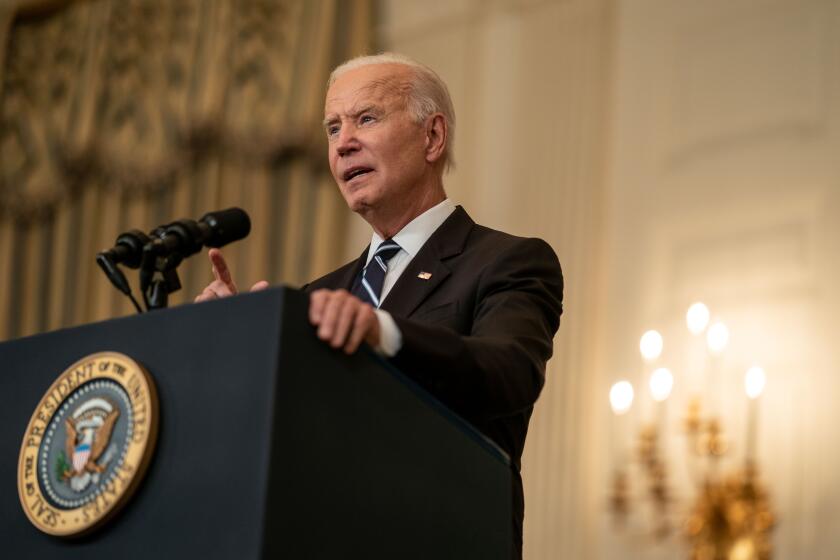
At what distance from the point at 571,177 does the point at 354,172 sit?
12.3 feet

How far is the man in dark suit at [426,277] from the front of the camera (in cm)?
200

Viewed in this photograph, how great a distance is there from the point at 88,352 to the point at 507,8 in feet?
17.2

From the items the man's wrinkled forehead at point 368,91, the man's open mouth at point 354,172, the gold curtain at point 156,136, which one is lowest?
the man's open mouth at point 354,172

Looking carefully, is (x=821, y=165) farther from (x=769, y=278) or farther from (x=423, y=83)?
(x=423, y=83)

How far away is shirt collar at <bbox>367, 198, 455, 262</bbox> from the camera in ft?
8.89

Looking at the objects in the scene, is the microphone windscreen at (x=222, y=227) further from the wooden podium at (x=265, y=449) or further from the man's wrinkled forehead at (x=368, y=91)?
the man's wrinkled forehead at (x=368, y=91)

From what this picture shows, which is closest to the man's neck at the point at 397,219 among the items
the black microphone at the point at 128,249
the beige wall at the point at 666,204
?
the black microphone at the point at 128,249

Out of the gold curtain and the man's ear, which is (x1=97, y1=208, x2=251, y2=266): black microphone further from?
the gold curtain

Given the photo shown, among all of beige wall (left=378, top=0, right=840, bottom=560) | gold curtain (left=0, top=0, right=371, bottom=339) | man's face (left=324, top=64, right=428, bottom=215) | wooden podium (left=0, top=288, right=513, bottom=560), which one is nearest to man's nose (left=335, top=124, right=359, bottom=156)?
man's face (left=324, top=64, right=428, bottom=215)

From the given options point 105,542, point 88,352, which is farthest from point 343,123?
point 105,542

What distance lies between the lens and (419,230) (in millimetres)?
2740

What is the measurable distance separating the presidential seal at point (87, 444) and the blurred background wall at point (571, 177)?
3920 mm

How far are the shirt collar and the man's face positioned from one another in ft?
0.21

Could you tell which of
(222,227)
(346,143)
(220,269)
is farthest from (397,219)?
(222,227)
